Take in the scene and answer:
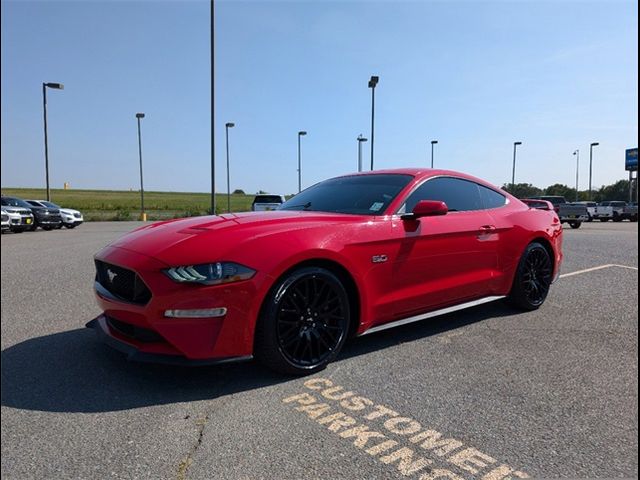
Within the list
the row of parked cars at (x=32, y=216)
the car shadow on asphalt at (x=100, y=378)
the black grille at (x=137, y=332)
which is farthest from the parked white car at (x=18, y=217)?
the black grille at (x=137, y=332)

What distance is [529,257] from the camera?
4934mm

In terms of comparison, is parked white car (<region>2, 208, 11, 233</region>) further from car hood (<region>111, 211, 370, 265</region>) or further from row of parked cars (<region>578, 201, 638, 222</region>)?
row of parked cars (<region>578, 201, 638, 222</region>)

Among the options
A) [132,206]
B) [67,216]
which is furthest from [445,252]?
[132,206]

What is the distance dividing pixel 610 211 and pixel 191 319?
38.4m

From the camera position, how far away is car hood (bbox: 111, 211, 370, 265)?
2.96 metres

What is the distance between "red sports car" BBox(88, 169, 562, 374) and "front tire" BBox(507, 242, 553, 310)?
176 mm

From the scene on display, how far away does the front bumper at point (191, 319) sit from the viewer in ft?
9.28

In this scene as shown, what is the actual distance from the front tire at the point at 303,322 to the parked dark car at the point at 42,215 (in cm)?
2030

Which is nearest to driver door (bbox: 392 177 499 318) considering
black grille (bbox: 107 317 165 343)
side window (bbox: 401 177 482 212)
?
side window (bbox: 401 177 482 212)

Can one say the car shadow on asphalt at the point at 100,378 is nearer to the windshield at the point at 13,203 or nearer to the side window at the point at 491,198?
the side window at the point at 491,198

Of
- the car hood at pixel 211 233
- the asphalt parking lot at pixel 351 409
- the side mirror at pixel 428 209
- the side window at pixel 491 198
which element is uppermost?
the side window at pixel 491 198

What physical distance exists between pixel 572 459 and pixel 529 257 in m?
3.03

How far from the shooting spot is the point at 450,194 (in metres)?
4.45

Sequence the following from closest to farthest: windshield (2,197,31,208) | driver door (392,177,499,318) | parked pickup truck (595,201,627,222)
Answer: driver door (392,177,499,318)
windshield (2,197,31,208)
parked pickup truck (595,201,627,222)
